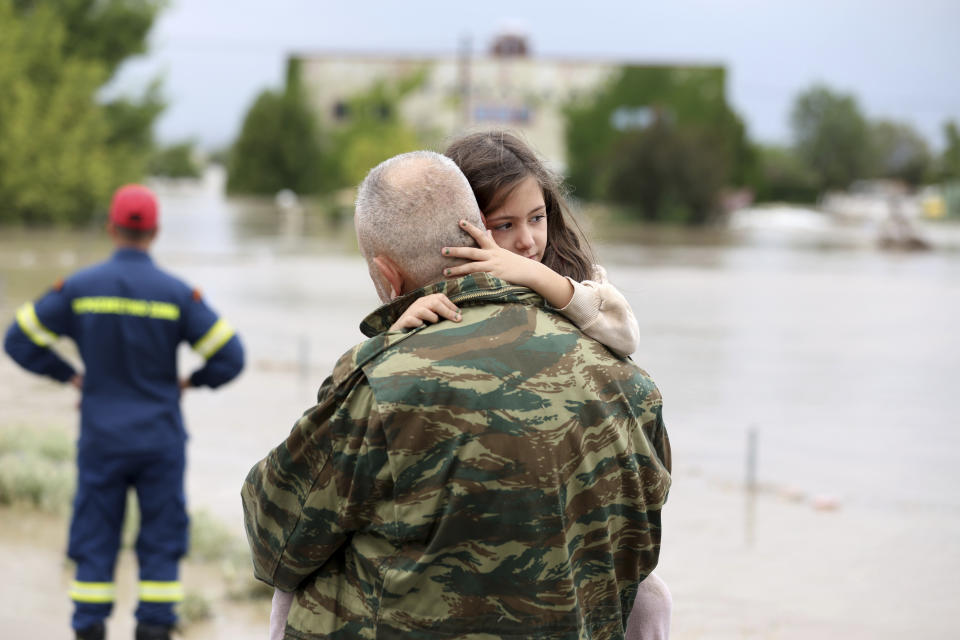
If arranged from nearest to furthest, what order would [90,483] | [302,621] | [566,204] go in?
1. [302,621]
2. [566,204]
3. [90,483]

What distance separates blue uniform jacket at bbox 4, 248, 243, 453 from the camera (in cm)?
434

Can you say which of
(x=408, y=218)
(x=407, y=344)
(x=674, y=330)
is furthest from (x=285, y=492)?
(x=674, y=330)

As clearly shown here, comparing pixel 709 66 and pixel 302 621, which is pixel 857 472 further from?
pixel 709 66

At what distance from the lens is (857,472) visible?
28.2 ft

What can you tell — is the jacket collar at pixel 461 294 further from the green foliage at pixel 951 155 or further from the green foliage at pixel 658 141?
the green foliage at pixel 951 155

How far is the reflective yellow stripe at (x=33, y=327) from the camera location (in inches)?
175

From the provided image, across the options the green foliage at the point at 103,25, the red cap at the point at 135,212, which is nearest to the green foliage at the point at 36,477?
the red cap at the point at 135,212

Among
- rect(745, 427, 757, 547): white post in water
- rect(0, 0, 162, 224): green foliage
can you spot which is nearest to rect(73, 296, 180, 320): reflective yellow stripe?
rect(745, 427, 757, 547): white post in water

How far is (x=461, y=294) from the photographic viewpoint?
1977 mm

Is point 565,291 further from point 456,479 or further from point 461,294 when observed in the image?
point 456,479

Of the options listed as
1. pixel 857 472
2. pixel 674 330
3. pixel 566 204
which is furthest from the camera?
pixel 674 330

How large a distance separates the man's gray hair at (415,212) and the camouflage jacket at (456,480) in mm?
75

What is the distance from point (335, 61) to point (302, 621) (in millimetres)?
68312

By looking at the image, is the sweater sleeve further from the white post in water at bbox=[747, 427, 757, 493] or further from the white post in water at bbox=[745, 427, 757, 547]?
the white post in water at bbox=[747, 427, 757, 493]
